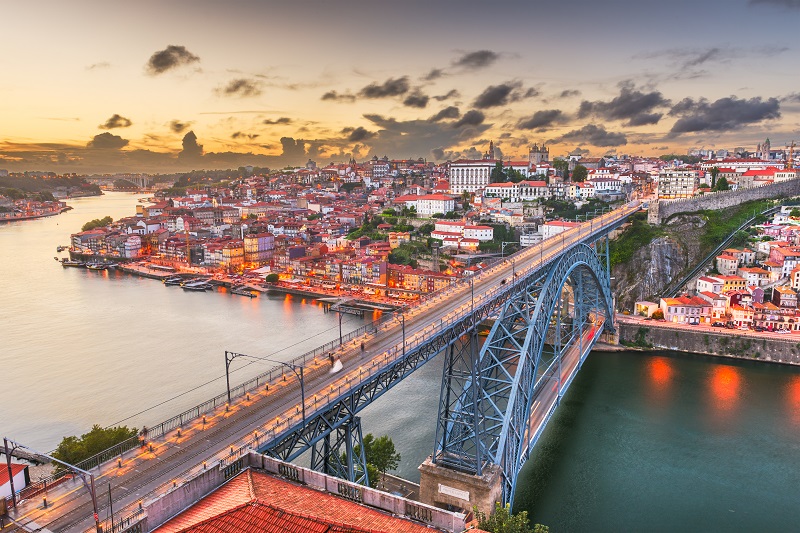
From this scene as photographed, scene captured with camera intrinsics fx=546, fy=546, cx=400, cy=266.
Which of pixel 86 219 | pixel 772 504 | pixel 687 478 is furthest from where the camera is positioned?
pixel 86 219

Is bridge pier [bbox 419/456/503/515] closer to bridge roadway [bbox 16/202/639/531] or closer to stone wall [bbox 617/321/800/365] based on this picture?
bridge roadway [bbox 16/202/639/531]

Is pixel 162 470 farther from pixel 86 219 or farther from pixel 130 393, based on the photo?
pixel 86 219

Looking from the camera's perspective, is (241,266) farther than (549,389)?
Yes

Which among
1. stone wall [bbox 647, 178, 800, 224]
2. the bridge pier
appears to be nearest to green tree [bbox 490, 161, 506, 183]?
stone wall [bbox 647, 178, 800, 224]

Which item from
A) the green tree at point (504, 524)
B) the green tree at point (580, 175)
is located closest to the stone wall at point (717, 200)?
the green tree at point (580, 175)

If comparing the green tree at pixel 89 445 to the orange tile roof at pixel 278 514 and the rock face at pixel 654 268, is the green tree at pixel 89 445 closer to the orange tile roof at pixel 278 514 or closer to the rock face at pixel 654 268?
the orange tile roof at pixel 278 514

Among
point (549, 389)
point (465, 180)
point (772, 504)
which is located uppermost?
point (465, 180)

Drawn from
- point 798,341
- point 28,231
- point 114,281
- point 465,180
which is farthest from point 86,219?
point 798,341
